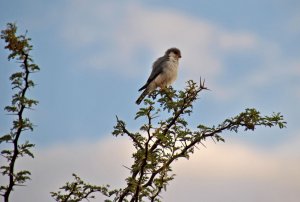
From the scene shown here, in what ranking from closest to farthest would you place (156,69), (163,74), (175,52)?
(163,74), (156,69), (175,52)

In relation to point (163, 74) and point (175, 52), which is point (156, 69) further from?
point (175, 52)

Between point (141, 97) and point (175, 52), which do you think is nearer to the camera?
point (141, 97)

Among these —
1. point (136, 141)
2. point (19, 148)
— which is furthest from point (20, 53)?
point (136, 141)

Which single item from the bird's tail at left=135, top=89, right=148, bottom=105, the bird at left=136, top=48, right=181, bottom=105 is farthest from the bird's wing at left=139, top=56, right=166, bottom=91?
the bird's tail at left=135, top=89, right=148, bottom=105

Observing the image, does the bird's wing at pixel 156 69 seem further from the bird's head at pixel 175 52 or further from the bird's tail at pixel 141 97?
the bird's head at pixel 175 52

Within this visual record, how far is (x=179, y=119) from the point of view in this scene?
6547mm

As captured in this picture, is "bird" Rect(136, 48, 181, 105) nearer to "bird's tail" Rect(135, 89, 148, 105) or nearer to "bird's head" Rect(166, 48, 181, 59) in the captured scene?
"bird's tail" Rect(135, 89, 148, 105)

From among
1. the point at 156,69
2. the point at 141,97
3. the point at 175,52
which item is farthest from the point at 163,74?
the point at 141,97

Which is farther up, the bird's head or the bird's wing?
the bird's head

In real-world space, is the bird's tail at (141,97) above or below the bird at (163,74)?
below

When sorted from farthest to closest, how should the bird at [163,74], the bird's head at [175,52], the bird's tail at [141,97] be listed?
the bird's head at [175,52] < the bird at [163,74] < the bird's tail at [141,97]

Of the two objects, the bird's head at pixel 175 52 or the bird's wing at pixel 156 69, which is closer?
the bird's wing at pixel 156 69

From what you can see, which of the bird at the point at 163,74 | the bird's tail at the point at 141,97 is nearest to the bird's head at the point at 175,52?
the bird at the point at 163,74

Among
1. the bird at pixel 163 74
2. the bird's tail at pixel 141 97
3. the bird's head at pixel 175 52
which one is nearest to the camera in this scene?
the bird's tail at pixel 141 97
